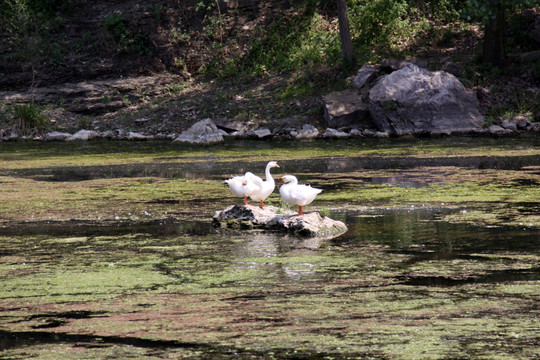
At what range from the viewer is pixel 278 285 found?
609 cm

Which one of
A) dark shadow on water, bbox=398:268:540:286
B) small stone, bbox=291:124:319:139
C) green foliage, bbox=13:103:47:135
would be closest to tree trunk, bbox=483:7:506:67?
small stone, bbox=291:124:319:139

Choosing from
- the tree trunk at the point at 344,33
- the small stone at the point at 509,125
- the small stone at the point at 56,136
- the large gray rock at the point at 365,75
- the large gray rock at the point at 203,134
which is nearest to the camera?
the small stone at the point at 509,125

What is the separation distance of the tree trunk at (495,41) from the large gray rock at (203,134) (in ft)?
27.3

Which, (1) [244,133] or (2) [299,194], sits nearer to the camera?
(2) [299,194]

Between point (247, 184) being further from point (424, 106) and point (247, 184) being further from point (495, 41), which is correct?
point (495, 41)

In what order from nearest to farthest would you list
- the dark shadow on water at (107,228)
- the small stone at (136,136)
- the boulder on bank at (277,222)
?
1. the boulder on bank at (277,222)
2. the dark shadow on water at (107,228)
3. the small stone at (136,136)

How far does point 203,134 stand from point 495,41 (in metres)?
9.11

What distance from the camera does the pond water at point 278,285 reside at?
4.69 metres

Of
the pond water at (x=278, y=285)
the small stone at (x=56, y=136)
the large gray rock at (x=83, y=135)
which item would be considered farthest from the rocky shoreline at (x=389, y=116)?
the pond water at (x=278, y=285)

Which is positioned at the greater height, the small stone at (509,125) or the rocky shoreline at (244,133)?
the small stone at (509,125)

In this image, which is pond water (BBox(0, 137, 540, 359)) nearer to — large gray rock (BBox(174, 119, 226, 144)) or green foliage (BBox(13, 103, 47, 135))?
large gray rock (BBox(174, 119, 226, 144))

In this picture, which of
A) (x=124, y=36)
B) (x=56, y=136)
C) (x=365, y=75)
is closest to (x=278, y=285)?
(x=365, y=75)

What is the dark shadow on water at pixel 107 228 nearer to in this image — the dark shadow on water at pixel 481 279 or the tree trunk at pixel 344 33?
the dark shadow on water at pixel 481 279

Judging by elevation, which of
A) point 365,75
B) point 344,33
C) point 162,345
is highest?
point 344,33
